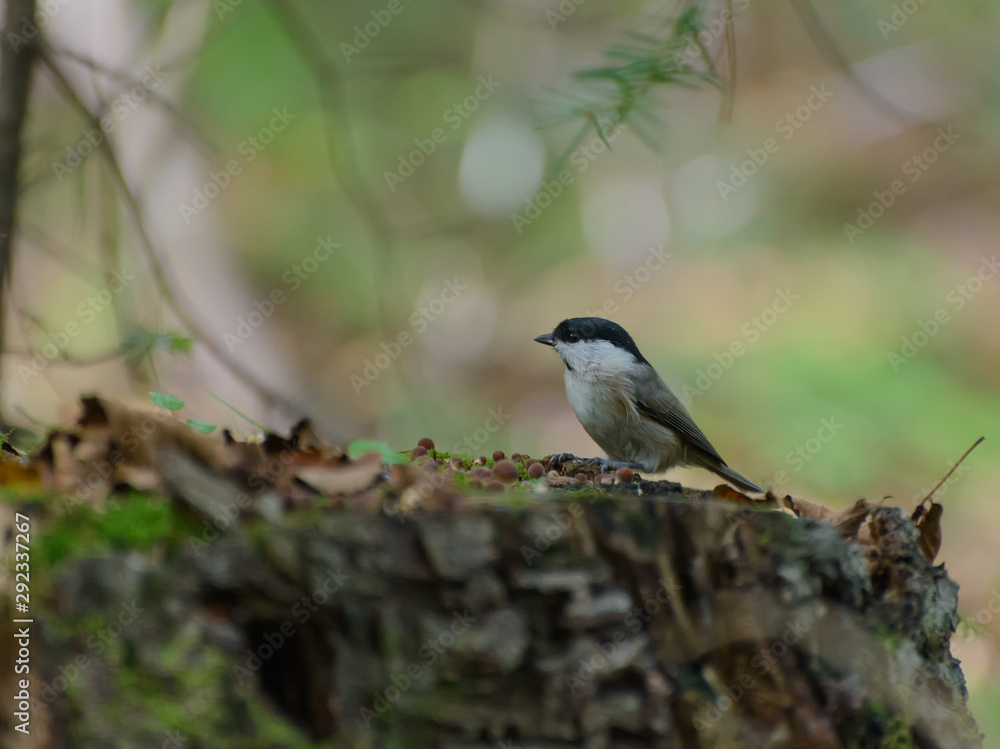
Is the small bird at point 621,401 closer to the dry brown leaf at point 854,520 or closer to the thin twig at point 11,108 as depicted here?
the dry brown leaf at point 854,520

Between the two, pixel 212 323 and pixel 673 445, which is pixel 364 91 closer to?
pixel 212 323

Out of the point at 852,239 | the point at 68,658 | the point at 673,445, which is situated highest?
the point at 852,239

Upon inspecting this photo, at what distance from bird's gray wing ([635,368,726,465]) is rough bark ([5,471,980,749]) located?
231cm

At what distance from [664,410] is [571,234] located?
654 centimetres

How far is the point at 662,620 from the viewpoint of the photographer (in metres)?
1.56

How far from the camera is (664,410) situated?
158 inches

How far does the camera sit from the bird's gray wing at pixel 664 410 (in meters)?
3.97

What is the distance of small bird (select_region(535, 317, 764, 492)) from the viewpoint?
3.94m

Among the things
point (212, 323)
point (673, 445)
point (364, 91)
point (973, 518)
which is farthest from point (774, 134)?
point (673, 445)

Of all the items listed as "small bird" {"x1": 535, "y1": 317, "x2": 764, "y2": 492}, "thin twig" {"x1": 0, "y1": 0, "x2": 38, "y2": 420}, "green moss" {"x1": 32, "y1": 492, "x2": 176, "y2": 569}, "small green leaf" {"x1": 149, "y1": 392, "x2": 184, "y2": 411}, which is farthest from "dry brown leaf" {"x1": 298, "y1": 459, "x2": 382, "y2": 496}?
"small bird" {"x1": 535, "y1": 317, "x2": 764, "y2": 492}

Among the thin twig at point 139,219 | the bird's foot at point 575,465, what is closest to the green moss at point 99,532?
the thin twig at point 139,219

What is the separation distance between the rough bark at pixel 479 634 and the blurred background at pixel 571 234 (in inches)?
189

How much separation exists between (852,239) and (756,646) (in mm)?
8468

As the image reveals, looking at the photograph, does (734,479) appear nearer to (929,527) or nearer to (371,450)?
(929,527)
